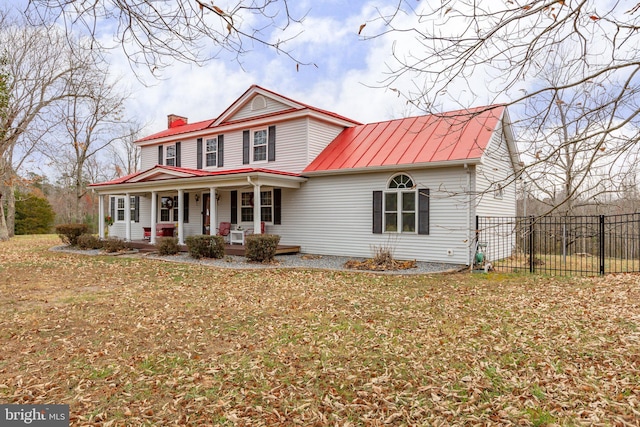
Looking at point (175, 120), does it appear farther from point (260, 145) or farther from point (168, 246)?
point (168, 246)

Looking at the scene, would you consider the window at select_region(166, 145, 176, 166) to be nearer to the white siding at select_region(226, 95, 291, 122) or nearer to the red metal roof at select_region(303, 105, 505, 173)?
the white siding at select_region(226, 95, 291, 122)

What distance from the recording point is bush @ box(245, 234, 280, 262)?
1295 cm

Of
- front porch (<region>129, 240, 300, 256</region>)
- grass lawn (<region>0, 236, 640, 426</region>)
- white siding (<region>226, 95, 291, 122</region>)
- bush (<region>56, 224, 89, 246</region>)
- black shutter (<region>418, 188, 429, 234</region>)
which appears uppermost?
A: white siding (<region>226, 95, 291, 122</region>)

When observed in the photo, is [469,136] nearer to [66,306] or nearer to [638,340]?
[638,340]

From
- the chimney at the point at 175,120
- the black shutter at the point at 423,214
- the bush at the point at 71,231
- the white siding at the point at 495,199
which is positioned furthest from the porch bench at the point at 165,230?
the white siding at the point at 495,199

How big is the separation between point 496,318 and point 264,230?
10827 mm

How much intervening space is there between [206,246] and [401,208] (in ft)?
21.6

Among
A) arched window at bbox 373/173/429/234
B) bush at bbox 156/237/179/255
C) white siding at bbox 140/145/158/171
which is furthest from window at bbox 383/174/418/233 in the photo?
white siding at bbox 140/145/158/171

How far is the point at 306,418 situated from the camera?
3.49 metres

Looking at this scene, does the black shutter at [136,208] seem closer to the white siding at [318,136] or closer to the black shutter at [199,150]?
the black shutter at [199,150]

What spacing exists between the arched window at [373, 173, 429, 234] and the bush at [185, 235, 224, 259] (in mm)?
5251

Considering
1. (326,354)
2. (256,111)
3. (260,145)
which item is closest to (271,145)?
(260,145)

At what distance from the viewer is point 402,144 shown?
45.7 feet

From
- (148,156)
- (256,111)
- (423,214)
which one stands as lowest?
(423,214)
